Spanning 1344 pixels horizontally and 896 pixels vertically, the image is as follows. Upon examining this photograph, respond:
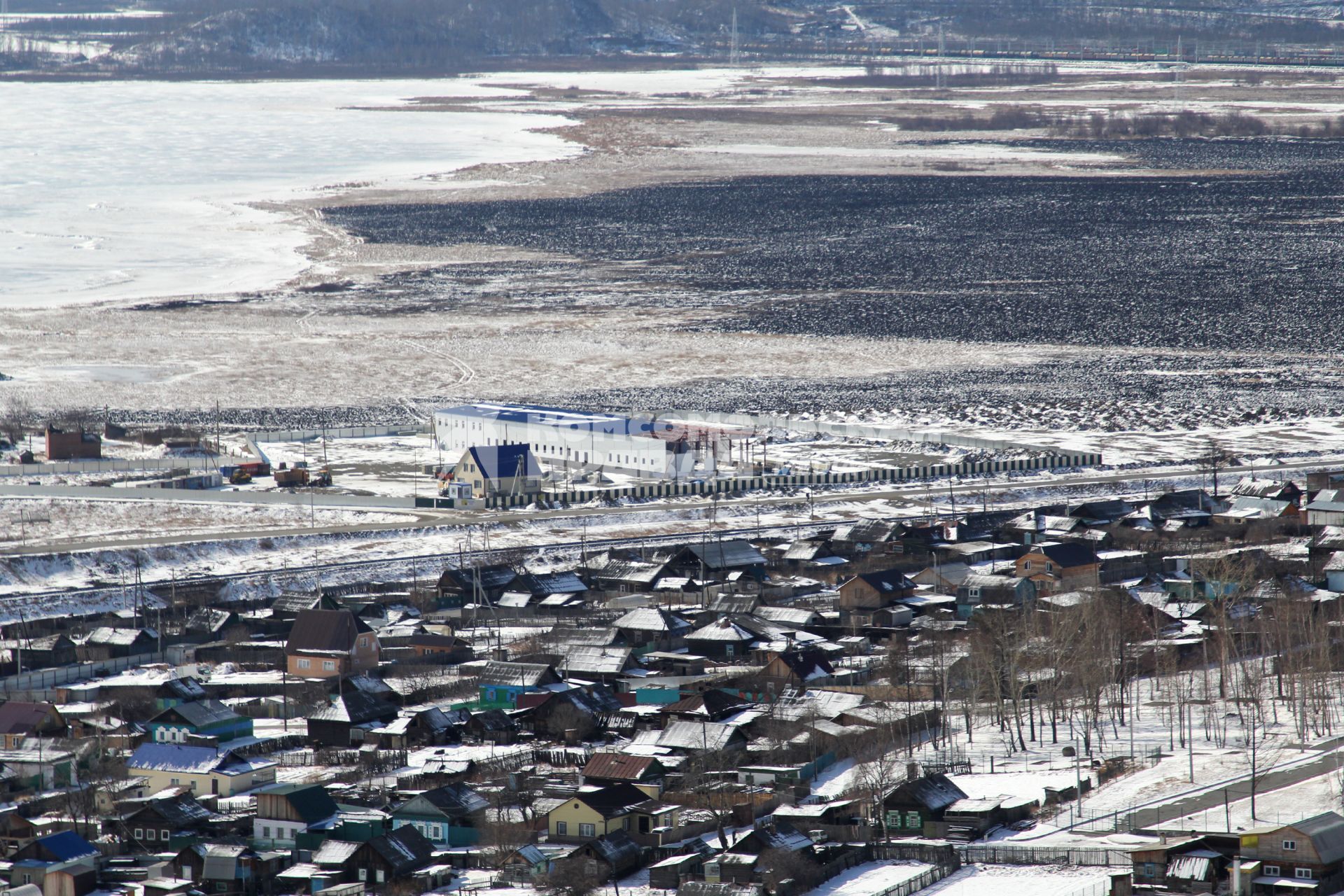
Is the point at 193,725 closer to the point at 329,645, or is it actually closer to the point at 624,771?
the point at 329,645

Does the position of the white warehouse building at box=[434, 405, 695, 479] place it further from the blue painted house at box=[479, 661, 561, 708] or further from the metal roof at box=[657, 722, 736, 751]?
the metal roof at box=[657, 722, 736, 751]

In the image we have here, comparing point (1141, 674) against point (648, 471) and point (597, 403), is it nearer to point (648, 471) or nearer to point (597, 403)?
point (648, 471)

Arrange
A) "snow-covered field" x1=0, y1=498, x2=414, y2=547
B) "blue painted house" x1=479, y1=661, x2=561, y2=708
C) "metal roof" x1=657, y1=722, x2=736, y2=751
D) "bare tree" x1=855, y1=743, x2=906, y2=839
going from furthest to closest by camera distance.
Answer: "snow-covered field" x1=0, y1=498, x2=414, y2=547
"blue painted house" x1=479, y1=661, x2=561, y2=708
"metal roof" x1=657, y1=722, x2=736, y2=751
"bare tree" x1=855, y1=743, x2=906, y2=839

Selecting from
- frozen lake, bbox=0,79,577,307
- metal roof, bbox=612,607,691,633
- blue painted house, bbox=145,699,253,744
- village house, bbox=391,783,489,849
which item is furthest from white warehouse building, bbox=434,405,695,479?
frozen lake, bbox=0,79,577,307

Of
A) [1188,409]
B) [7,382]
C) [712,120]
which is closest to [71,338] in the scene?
[7,382]

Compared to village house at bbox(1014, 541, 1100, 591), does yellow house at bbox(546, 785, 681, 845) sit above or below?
above

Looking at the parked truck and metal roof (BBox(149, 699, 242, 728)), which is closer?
metal roof (BBox(149, 699, 242, 728))

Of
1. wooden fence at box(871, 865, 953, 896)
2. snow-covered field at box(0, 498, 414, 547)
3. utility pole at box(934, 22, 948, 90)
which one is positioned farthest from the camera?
utility pole at box(934, 22, 948, 90)
